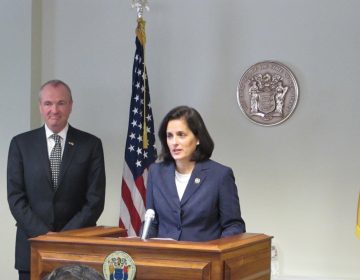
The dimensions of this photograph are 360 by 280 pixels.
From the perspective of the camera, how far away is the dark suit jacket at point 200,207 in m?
2.91

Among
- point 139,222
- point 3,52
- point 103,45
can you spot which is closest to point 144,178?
point 139,222

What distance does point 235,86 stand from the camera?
5.11 m

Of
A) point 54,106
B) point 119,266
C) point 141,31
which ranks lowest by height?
point 119,266

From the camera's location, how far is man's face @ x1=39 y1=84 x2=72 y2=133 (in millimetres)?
3637

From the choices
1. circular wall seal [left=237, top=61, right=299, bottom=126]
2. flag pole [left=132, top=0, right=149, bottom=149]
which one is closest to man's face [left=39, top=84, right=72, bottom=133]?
flag pole [left=132, top=0, right=149, bottom=149]

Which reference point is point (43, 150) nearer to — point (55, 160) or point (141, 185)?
point (55, 160)

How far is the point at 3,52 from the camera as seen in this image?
5.27m

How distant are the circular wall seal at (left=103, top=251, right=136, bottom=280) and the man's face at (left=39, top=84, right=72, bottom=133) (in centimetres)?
129

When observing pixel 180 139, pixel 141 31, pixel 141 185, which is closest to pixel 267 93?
pixel 141 31

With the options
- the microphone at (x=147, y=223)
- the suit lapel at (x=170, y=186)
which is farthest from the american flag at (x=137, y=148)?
the microphone at (x=147, y=223)

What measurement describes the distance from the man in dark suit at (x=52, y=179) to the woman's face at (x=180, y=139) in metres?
0.83

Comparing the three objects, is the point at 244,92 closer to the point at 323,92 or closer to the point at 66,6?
the point at 323,92

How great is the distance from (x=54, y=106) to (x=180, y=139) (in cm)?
101

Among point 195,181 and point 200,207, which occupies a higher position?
point 195,181
